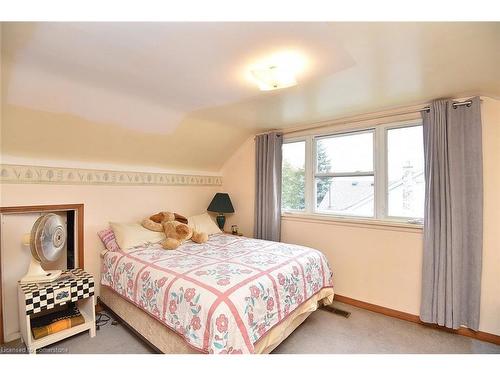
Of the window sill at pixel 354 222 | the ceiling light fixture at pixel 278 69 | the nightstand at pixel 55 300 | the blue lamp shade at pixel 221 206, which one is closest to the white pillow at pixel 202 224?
the blue lamp shade at pixel 221 206

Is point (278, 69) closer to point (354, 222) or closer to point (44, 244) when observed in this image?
point (354, 222)

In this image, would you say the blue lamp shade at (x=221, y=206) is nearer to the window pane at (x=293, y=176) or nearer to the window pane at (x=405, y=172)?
the window pane at (x=293, y=176)

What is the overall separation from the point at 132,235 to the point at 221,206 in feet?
4.56

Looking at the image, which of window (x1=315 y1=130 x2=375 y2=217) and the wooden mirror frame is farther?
window (x1=315 y1=130 x2=375 y2=217)

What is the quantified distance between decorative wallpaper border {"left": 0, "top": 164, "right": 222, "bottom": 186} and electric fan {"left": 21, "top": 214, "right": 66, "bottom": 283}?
47cm

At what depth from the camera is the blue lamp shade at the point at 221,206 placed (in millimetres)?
3666

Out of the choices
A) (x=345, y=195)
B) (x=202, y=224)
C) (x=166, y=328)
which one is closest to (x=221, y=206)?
(x=202, y=224)

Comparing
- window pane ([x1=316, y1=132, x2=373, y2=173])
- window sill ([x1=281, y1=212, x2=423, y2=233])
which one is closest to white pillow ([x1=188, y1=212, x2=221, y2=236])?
window sill ([x1=281, y1=212, x2=423, y2=233])

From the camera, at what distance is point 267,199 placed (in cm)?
339

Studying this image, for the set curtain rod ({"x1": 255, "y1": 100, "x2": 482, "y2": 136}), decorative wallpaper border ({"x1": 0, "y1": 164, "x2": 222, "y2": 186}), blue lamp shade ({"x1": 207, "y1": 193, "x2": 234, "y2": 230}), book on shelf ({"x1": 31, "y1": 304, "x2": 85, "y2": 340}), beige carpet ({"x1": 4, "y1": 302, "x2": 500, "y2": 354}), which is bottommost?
beige carpet ({"x1": 4, "y1": 302, "x2": 500, "y2": 354})

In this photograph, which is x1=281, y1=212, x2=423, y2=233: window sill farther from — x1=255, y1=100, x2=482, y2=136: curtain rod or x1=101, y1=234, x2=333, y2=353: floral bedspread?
x1=255, y1=100, x2=482, y2=136: curtain rod

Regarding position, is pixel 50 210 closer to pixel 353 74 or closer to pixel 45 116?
pixel 45 116

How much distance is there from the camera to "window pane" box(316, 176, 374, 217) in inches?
111
